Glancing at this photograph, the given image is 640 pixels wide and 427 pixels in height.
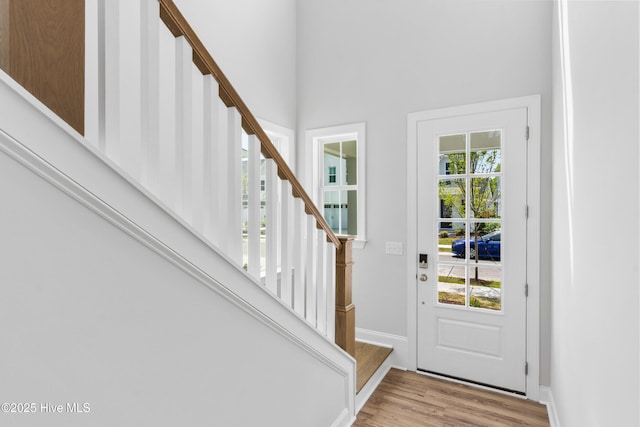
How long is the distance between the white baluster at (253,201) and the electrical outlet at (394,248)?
1.81m

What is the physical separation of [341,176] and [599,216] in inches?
93.1

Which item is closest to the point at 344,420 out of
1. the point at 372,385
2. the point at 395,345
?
the point at 372,385

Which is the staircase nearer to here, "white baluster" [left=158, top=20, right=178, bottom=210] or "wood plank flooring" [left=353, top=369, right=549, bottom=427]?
"white baluster" [left=158, top=20, right=178, bottom=210]

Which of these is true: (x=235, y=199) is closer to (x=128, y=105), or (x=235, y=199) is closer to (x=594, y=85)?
(x=128, y=105)

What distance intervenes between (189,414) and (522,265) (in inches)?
96.9

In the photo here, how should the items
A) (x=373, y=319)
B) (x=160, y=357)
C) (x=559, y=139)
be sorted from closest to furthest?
(x=160, y=357) < (x=559, y=139) < (x=373, y=319)

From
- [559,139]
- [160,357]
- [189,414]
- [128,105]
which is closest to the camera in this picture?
[160,357]

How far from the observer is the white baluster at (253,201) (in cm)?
140

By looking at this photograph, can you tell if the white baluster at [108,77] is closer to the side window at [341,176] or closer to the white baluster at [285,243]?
the white baluster at [285,243]

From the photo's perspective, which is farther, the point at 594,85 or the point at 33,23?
the point at 594,85

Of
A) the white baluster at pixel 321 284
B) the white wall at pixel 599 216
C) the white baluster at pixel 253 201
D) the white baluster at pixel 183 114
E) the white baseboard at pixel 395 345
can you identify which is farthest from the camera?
the white baseboard at pixel 395 345

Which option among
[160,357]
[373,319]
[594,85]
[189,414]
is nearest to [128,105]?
[160,357]

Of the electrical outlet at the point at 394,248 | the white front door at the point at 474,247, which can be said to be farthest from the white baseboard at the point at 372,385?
the electrical outlet at the point at 394,248

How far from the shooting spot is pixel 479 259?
2.70m
